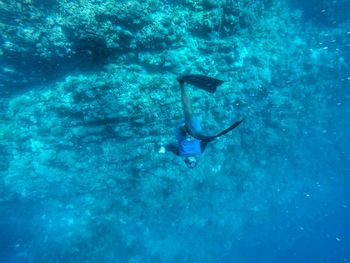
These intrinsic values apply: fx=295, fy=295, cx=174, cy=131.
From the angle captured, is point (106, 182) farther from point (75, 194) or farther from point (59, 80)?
point (59, 80)

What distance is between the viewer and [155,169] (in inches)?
666

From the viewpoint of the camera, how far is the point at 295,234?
41875mm

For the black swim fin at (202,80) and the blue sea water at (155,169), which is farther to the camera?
the blue sea water at (155,169)

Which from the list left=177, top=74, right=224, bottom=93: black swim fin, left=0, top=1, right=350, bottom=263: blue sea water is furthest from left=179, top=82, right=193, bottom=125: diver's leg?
left=0, top=1, right=350, bottom=263: blue sea water

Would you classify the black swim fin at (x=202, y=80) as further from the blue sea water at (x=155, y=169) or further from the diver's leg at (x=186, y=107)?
the blue sea water at (x=155, y=169)

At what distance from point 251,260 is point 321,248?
2470 centimetres

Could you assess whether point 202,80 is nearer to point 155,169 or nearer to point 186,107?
point 186,107

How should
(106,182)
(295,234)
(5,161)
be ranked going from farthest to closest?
(295,234), (106,182), (5,161)

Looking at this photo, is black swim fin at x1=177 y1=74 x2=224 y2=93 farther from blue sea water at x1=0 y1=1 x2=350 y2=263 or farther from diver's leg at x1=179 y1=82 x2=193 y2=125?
blue sea water at x1=0 y1=1 x2=350 y2=263

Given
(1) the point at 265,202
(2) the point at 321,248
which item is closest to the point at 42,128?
(1) the point at 265,202

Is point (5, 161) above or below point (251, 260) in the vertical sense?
above

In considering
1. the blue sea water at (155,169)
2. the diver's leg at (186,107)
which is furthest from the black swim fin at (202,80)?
the blue sea water at (155,169)

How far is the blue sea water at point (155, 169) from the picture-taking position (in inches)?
443

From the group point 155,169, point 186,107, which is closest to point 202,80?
point 186,107
